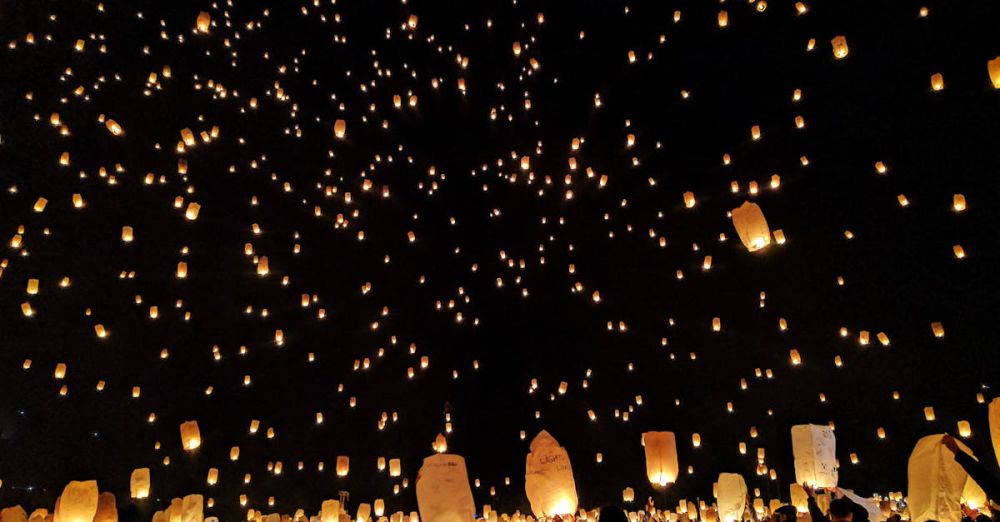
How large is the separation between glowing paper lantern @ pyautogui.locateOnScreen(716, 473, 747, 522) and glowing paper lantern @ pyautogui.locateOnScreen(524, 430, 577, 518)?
292 cm

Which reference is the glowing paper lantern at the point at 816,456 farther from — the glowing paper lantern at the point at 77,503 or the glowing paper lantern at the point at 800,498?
the glowing paper lantern at the point at 77,503

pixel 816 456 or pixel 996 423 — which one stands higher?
pixel 996 423

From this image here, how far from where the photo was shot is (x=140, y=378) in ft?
26.0

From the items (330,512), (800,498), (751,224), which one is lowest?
(800,498)

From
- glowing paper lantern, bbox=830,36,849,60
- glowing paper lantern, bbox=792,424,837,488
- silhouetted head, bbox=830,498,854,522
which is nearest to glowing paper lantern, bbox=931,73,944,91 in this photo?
glowing paper lantern, bbox=830,36,849,60

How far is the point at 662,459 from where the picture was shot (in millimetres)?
5801

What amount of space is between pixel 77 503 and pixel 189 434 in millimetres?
2381

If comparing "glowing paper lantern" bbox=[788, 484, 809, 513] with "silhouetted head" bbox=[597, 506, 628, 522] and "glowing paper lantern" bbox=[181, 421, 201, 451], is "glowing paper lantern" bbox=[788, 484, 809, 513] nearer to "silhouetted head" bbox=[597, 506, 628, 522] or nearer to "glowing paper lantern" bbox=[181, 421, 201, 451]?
"silhouetted head" bbox=[597, 506, 628, 522]

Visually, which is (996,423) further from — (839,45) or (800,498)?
(839,45)

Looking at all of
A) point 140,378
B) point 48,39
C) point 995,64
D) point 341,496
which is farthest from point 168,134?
point 995,64

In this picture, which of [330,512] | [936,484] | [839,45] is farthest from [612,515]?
[330,512]

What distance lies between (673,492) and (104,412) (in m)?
9.74

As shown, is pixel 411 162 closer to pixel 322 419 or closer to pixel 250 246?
pixel 250 246

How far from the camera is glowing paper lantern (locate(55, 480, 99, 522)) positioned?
5.05 meters
